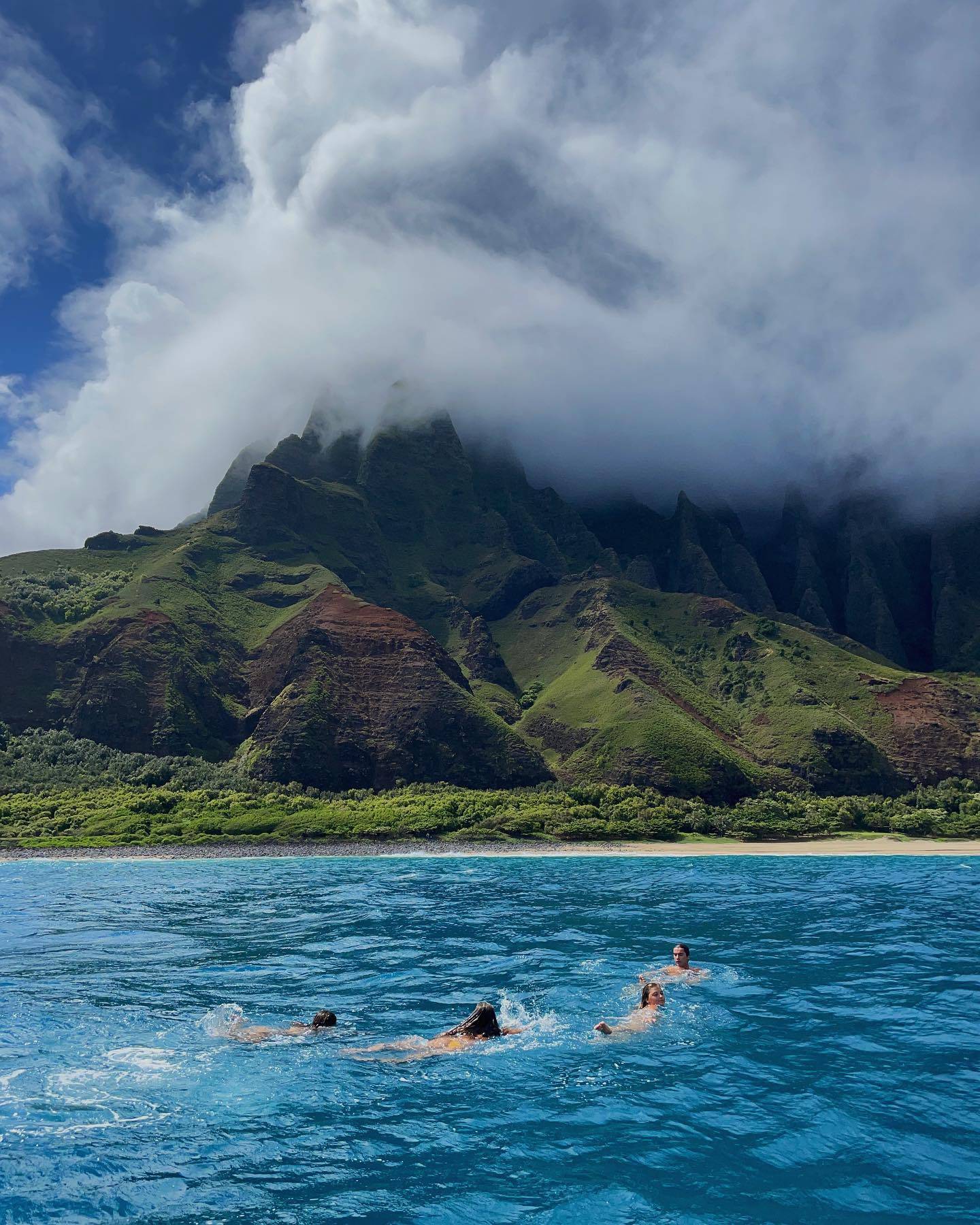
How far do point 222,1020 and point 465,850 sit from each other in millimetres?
85022

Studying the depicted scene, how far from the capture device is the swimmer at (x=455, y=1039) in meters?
21.6

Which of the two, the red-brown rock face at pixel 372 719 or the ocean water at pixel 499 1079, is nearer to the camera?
the ocean water at pixel 499 1079

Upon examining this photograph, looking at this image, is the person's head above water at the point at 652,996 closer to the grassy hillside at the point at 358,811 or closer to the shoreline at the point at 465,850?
the shoreline at the point at 465,850

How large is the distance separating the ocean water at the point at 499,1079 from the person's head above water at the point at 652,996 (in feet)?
2.36

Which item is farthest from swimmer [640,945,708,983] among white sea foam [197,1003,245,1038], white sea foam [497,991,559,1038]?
white sea foam [197,1003,245,1038]

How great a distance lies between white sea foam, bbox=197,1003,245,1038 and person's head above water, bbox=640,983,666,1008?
1190 cm

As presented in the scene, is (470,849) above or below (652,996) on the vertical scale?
below

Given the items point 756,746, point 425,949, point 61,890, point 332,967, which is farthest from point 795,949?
point 756,746

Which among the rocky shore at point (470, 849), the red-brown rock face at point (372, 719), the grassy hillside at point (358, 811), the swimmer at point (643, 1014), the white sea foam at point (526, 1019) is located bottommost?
the rocky shore at point (470, 849)

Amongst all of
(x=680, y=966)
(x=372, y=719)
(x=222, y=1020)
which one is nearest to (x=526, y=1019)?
(x=680, y=966)

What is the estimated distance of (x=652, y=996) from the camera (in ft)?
82.5

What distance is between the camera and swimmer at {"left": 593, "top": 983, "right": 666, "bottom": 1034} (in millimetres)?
23359

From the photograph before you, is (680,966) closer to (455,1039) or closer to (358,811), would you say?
(455,1039)

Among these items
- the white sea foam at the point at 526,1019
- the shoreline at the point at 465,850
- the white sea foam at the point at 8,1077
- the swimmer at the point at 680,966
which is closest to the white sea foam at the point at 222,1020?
the white sea foam at the point at 8,1077
